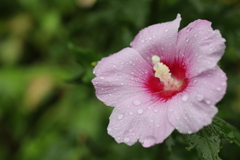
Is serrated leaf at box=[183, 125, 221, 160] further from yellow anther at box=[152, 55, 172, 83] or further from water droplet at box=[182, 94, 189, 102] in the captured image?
yellow anther at box=[152, 55, 172, 83]

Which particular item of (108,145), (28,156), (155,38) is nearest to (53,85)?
(28,156)

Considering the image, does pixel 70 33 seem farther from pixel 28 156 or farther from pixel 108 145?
pixel 28 156

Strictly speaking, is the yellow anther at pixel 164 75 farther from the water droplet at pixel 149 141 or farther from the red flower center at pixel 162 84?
the water droplet at pixel 149 141

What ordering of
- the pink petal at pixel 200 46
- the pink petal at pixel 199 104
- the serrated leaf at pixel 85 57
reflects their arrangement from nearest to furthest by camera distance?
the pink petal at pixel 199 104
the pink petal at pixel 200 46
the serrated leaf at pixel 85 57

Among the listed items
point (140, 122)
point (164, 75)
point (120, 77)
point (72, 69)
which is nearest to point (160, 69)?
point (164, 75)

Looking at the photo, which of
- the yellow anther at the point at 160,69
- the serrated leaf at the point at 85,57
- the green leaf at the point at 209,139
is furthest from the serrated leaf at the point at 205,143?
the serrated leaf at the point at 85,57

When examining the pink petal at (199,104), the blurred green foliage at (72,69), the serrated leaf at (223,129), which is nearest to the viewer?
the pink petal at (199,104)

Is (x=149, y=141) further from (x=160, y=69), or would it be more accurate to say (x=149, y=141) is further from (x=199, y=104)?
(x=160, y=69)
